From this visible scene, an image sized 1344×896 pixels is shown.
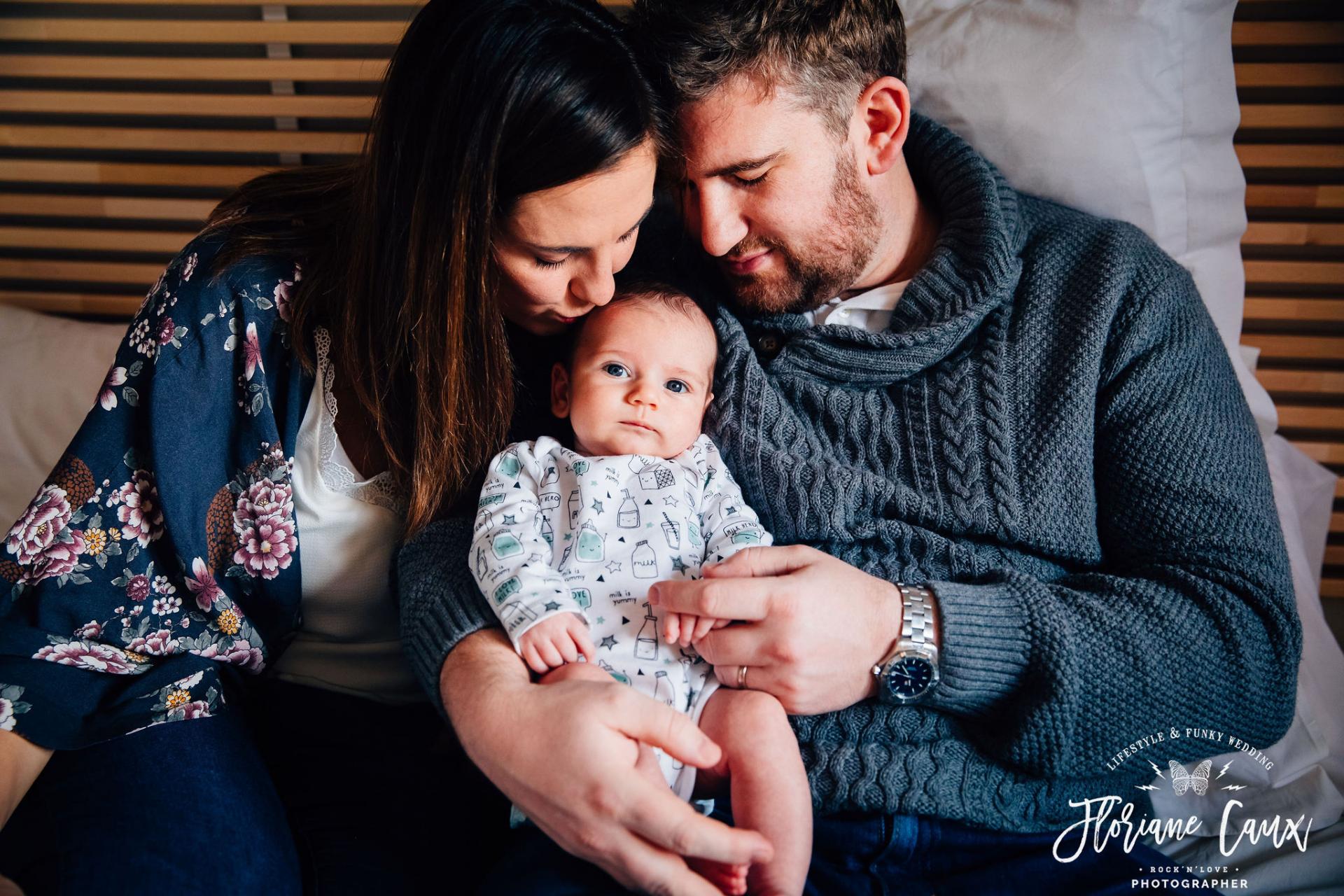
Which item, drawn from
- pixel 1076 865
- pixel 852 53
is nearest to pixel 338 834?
pixel 1076 865

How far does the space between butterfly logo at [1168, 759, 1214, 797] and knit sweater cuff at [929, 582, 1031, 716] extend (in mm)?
426

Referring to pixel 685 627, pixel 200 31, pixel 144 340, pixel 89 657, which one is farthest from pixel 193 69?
pixel 685 627

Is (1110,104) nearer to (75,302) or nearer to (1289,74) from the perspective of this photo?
(1289,74)

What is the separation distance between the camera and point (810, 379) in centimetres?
143

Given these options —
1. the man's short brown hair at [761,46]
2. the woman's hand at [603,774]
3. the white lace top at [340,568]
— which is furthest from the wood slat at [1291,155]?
the white lace top at [340,568]

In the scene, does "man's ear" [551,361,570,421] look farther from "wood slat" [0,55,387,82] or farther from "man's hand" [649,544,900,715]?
"wood slat" [0,55,387,82]

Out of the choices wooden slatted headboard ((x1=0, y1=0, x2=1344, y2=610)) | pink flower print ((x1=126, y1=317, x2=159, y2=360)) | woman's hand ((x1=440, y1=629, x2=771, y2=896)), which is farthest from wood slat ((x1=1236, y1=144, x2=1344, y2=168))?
pink flower print ((x1=126, y1=317, x2=159, y2=360))

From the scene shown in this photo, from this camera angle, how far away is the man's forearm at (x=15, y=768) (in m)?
1.07

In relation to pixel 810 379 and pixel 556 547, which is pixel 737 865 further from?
pixel 810 379

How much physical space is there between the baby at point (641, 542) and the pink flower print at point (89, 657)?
494 mm

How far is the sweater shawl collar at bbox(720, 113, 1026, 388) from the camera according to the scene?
1.39 meters

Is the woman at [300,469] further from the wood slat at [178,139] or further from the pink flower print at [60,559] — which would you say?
the wood slat at [178,139]

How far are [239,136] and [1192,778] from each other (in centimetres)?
238

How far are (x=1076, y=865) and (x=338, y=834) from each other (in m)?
1.01
